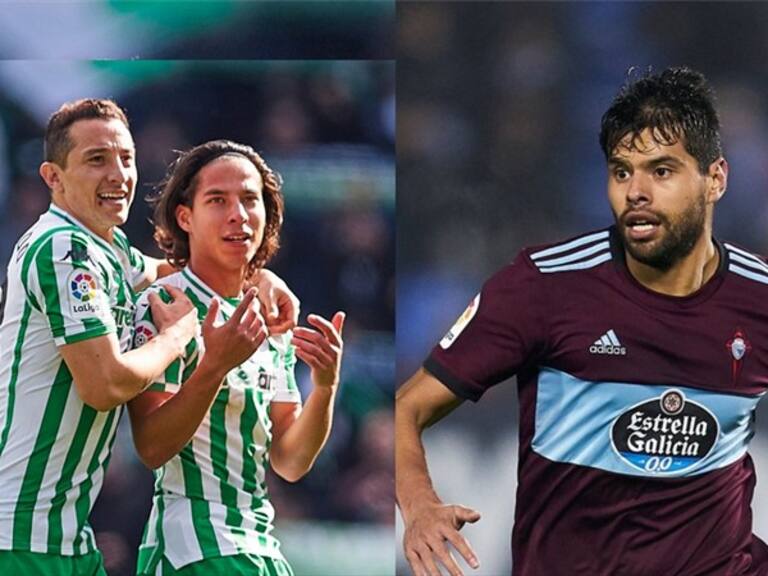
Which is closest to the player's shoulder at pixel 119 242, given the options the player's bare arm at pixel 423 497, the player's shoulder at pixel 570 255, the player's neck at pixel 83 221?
the player's neck at pixel 83 221

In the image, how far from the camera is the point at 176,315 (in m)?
3.28

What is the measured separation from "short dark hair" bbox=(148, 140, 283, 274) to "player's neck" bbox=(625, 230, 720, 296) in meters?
1.11

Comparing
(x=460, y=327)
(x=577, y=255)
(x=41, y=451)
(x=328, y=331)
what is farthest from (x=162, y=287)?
(x=577, y=255)

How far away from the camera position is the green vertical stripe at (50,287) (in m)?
3.01

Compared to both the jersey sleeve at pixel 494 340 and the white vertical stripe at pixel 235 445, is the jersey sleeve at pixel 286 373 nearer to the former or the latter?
the white vertical stripe at pixel 235 445

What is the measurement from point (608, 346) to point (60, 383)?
1.40 meters

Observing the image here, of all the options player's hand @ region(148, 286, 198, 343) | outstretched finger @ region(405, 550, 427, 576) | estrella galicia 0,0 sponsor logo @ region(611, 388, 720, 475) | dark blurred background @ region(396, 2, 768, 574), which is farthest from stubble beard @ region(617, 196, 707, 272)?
player's hand @ region(148, 286, 198, 343)

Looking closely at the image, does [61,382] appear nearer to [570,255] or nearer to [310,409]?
[310,409]

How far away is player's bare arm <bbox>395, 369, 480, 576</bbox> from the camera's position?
2.62 meters

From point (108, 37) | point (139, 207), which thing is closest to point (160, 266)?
point (139, 207)

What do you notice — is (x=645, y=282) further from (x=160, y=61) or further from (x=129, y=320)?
(x=160, y=61)

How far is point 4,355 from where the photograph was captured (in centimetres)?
312

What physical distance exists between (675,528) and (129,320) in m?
1.53

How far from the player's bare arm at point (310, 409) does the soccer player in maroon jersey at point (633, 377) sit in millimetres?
371
